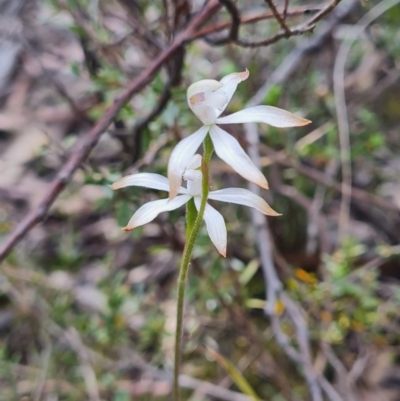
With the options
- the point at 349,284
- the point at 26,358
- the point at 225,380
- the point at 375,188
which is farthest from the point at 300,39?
the point at 26,358

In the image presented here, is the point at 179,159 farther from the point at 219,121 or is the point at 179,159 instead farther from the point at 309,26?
the point at 309,26

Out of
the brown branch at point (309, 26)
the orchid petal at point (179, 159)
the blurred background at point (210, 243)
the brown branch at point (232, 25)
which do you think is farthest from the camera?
the blurred background at point (210, 243)

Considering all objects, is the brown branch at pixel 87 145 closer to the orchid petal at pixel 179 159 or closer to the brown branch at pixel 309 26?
the brown branch at pixel 309 26

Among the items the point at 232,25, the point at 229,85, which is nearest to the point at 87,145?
the point at 232,25

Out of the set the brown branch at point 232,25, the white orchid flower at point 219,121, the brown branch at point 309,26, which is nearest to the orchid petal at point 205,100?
the white orchid flower at point 219,121

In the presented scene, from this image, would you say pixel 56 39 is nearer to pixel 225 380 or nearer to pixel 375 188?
pixel 375 188

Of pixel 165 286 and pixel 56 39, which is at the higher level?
pixel 56 39

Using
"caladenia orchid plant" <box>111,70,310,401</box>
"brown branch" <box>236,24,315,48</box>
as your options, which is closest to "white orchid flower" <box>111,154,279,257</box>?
"caladenia orchid plant" <box>111,70,310,401</box>
